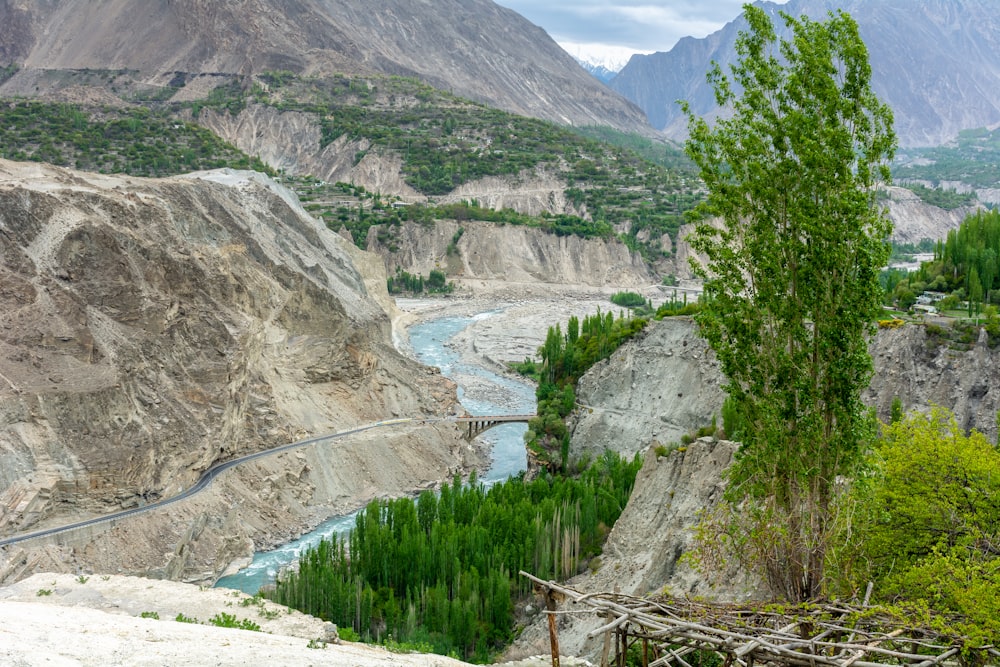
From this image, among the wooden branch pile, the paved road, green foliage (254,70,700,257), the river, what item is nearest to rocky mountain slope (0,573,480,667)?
the wooden branch pile

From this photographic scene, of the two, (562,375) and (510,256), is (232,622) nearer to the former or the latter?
(562,375)

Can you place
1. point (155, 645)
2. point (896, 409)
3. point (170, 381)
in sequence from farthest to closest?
point (170, 381) < point (896, 409) < point (155, 645)

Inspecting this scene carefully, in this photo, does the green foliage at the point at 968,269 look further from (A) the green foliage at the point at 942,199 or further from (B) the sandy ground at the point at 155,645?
(A) the green foliage at the point at 942,199

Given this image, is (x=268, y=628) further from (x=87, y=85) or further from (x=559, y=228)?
(x=87, y=85)

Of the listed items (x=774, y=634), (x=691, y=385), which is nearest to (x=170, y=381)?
(x=691, y=385)

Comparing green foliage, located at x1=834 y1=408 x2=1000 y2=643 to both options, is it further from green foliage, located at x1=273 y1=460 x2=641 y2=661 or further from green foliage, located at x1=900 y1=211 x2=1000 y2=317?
green foliage, located at x1=900 y1=211 x2=1000 y2=317

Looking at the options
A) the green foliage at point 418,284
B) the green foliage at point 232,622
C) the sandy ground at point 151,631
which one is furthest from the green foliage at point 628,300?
the green foliage at point 232,622

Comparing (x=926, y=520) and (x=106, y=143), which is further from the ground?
(x=106, y=143)
